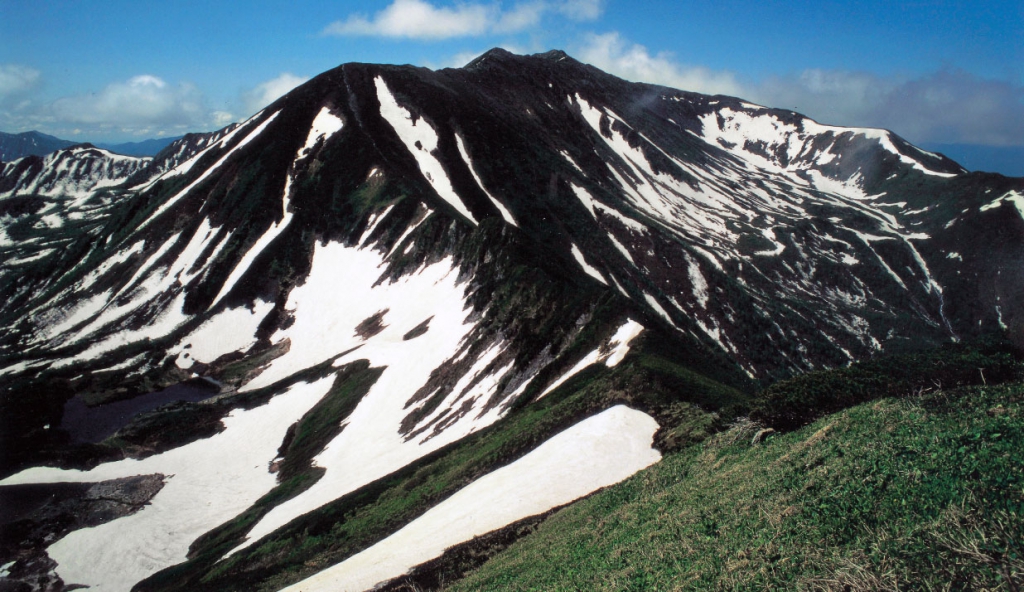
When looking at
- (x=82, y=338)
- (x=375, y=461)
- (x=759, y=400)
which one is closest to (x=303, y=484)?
(x=375, y=461)

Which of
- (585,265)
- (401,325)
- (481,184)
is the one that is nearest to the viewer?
(401,325)

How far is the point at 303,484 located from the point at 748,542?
41518mm

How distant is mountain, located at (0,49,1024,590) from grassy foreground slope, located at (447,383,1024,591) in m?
7.06

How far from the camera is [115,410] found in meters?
68.9

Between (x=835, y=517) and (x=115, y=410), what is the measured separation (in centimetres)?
7957

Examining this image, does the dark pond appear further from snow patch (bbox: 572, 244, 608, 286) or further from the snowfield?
snow patch (bbox: 572, 244, 608, 286)

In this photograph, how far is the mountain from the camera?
31.0 m

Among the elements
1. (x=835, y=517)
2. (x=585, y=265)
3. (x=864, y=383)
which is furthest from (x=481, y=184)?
(x=835, y=517)

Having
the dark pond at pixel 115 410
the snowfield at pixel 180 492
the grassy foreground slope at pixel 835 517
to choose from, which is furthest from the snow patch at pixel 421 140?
the grassy foreground slope at pixel 835 517

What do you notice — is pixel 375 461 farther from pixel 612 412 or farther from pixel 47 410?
pixel 47 410

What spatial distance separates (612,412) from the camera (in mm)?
28969

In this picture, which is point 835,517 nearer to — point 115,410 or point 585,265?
point 115,410

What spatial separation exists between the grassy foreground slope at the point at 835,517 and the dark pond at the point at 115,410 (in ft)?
213

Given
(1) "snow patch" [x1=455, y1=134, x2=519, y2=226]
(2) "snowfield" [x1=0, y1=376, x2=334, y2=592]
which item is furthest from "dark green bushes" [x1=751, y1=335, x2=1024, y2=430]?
(1) "snow patch" [x1=455, y1=134, x2=519, y2=226]
